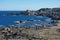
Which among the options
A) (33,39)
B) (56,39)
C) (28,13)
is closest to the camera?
(33,39)

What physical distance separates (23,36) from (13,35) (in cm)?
226

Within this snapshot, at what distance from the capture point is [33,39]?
127ft

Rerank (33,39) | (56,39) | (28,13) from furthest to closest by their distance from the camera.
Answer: (28,13) → (56,39) → (33,39)

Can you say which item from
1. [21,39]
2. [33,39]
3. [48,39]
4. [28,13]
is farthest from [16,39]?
[28,13]

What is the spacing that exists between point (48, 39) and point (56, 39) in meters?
1.92

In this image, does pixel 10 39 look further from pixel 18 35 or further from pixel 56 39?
pixel 56 39

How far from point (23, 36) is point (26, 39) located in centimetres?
347

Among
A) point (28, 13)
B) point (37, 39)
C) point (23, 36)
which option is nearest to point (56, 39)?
point (37, 39)

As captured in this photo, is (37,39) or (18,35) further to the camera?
(18,35)

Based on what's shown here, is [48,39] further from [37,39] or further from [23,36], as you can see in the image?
[23,36]

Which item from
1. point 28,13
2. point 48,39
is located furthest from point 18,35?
point 28,13

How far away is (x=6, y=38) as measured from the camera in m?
40.3

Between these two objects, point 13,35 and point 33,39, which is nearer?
point 33,39

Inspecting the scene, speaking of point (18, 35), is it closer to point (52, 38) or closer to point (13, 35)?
point (13, 35)
